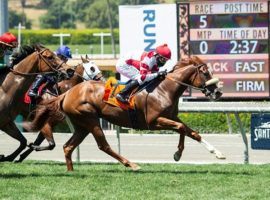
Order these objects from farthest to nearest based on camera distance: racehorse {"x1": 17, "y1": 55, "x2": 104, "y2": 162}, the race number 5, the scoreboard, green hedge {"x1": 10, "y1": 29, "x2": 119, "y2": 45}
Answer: green hedge {"x1": 10, "y1": 29, "x2": 119, "y2": 45} → the race number 5 → the scoreboard → racehorse {"x1": 17, "y1": 55, "x2": 104, "y2": 162}

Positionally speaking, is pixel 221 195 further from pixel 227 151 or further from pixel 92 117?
pixel 227 151

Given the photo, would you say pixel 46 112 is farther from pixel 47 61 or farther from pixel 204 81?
pixel 204 81

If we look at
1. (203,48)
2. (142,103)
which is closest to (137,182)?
(142,103)

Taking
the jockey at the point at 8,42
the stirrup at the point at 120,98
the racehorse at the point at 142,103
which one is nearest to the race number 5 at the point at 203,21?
the racehorse at the point at 142,103

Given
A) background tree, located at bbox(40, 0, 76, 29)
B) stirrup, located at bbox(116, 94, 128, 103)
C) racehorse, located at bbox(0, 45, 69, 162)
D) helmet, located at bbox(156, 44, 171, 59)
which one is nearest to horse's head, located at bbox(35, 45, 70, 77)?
racehorse, located at bbox(0, 45, 69, 162)

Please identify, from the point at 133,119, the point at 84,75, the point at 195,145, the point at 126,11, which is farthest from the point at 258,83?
the point at 133,119

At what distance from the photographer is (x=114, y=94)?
12.3 m

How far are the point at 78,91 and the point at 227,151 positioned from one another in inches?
209

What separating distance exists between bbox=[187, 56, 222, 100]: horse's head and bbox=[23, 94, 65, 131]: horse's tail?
1770 mm

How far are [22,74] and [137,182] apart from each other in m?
2.19

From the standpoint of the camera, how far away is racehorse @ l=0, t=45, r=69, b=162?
1162 cm

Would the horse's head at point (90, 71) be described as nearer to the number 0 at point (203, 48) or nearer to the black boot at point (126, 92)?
the black boot at point (126, 92)

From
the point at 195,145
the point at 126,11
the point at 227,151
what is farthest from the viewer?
the point at 126,11

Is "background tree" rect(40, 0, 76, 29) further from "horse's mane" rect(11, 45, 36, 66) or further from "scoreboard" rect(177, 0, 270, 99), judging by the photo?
"horse's mane" rect(11, 45, 36, 66)
